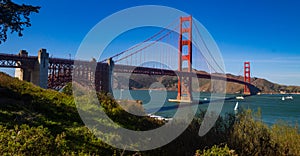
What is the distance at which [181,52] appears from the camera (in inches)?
1964

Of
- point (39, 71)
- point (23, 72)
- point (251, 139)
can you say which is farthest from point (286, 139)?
point (23, 72)

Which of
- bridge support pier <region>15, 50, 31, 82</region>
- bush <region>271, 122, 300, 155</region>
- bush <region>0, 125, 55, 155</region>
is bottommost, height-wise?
bush <region>271, 122, 300, 155</region>

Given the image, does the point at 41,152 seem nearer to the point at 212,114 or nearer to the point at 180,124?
the point at 180,124

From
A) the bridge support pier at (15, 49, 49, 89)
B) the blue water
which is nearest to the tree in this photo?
the blue water

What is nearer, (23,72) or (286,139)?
(286,139)

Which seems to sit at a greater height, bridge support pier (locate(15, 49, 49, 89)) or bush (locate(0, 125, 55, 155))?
bridge support pier (locate(15, 49, 49, 89))

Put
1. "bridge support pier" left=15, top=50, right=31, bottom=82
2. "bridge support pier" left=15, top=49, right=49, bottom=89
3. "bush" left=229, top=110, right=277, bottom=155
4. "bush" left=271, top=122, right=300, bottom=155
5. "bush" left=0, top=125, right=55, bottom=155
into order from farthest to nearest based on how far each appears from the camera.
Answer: "bridge support pier" left=15, top=50, right=31, bottom=82 < "bridge support pier" left=15, top=49, right=49, bottom=89 < "bush" left=271, top=122, right=300, bottom=155 < "bush" left=229, top=110, right=277, bottom=155 < "bush" left=0, top=125, right=55, bottom=155

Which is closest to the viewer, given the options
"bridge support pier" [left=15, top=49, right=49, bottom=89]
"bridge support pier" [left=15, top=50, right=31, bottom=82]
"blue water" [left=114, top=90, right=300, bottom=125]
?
"bridge support pier" [left=15, top=49, right=49, bottom=89]

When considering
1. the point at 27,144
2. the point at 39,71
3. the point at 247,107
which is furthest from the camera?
the point at 247,107

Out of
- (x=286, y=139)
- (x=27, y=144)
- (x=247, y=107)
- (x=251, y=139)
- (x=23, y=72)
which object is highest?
(x=23, y=72)

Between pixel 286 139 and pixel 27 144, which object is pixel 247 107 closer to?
→ pixel 286 139

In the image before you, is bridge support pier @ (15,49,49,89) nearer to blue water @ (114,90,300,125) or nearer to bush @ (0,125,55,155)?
blue water @ (114,90,300,125)

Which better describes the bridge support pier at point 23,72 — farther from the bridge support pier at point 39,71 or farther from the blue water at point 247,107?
the blue water at point 247,107

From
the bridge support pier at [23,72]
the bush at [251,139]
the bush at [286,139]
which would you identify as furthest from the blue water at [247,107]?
the bridge support pier at [23,72]
